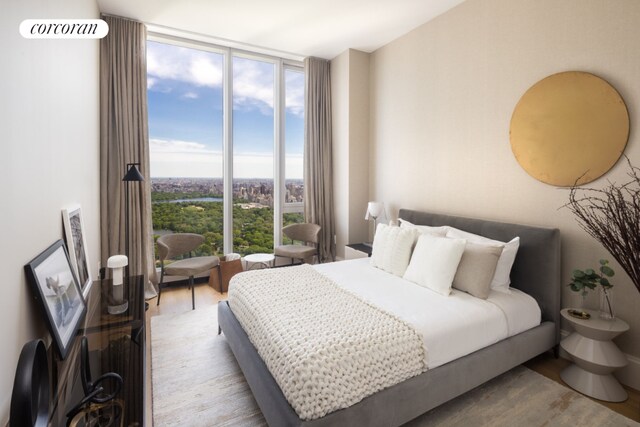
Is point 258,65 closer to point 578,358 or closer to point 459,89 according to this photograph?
point 459,89

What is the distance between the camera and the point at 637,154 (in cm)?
211

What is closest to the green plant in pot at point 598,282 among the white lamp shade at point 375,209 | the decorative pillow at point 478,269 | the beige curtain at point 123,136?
the decorative pillow at point 478,269

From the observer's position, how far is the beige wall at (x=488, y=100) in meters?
2.20

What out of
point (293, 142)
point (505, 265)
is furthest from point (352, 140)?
point (505, 265)

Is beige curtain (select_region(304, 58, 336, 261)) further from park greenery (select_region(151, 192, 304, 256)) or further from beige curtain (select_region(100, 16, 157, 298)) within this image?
beige curtain (select_region(100, 16, 157, 298))

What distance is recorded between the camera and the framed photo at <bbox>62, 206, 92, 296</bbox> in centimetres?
190

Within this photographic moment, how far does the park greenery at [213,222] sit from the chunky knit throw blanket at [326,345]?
2234 mm

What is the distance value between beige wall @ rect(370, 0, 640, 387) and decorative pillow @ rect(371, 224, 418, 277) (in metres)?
0.79

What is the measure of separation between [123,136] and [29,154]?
102 inches

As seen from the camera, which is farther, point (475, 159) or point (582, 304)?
point (475, 159)

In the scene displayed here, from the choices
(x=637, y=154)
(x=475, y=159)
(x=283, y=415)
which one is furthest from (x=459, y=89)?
(x=283, y=415)

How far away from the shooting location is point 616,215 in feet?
6.81

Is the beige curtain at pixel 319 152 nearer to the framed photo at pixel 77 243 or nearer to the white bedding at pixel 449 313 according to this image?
the white bedding at pixel 449 313

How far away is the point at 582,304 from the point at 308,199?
10.9 feet
